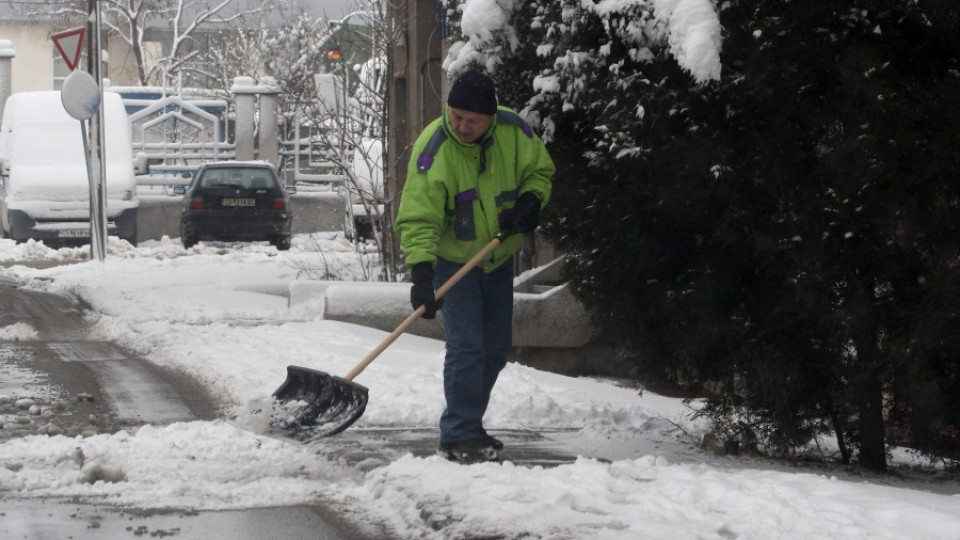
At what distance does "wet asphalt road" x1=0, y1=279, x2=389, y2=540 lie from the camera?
562 cm

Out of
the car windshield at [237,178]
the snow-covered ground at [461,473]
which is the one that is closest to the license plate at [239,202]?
the car windshield at [237,178]

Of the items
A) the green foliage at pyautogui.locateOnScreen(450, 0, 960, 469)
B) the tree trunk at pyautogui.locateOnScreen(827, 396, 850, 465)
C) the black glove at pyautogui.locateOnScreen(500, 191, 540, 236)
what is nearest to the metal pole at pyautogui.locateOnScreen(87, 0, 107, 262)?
the green foliage at pyautogui.locateOnScreen(450, 0, 960, 469)

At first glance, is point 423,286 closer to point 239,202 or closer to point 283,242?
point 239,202

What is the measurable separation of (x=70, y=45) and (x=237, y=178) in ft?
20.1

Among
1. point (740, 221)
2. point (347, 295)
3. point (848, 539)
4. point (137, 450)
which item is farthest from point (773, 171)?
point (347, 295)

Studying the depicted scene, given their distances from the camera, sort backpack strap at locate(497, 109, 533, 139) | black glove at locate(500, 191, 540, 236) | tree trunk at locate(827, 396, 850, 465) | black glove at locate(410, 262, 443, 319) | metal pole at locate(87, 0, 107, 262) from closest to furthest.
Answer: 1. black glove at locate(410, 262, 443, 319)
2. black glove at locate(500, 191, 540, 236)
3. backpack strap at locate(497, 109, 533, 139)
4. tree trunk at locate(827, 396, 850, 465)
5. metal pole at locate(87, 0, 107, 262)

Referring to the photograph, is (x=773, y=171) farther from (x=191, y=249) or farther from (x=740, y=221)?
(x=191, y=249)

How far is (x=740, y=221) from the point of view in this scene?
6973 millimetres

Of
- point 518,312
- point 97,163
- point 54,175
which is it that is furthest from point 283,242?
point 518,312

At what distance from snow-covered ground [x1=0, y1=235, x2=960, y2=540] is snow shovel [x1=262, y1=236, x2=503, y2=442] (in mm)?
131

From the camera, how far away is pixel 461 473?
6.09 meters

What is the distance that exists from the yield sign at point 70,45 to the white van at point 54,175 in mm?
Answer: 4200

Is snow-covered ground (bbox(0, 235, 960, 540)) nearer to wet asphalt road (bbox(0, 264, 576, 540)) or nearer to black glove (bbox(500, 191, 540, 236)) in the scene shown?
wet asphalt road (bbox(0, 264, 576, 540))

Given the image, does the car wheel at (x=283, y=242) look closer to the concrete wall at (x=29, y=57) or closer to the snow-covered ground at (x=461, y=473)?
the snow-covered ground at (x=461, y=473)
